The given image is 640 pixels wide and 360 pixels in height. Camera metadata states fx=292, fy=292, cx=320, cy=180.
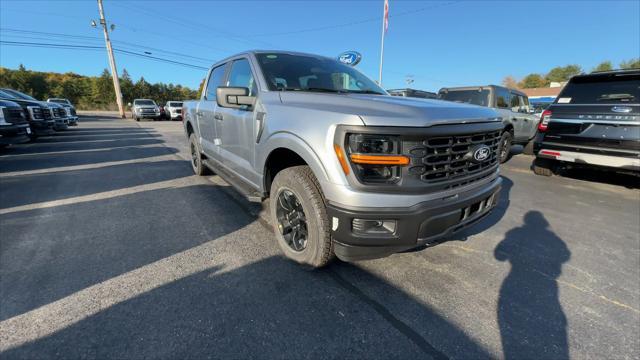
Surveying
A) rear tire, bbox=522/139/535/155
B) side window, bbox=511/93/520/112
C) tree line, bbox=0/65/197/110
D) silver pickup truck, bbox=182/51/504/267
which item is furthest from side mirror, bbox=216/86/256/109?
tree line, bbox=0/65/197/110

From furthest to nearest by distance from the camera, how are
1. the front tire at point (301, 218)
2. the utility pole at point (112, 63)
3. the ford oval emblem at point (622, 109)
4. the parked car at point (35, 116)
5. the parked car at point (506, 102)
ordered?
the utility pole at point (112, 63) < the parked car at point (35, 116) < the parked car at point (506, 102) < the ford oval emblem at point (622, 109) < the front tire at point (301, 218)

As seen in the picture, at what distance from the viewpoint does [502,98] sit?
8.24 meters

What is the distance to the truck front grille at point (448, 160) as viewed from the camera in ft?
6.28

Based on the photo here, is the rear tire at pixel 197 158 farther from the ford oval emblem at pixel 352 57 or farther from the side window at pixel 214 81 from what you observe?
the ford oval emblem at pixel 352 57

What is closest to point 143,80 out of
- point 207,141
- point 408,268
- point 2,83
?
point 2,83

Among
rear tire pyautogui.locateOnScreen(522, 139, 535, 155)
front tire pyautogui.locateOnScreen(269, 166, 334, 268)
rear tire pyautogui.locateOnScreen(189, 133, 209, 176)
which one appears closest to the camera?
front tire pyautogui.locateOnScreen(269, 166, 334, 268)

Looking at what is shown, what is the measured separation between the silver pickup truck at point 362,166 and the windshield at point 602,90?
3.74m

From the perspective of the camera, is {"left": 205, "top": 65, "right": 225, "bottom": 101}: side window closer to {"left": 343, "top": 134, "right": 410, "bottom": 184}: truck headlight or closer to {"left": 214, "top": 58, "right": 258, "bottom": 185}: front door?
{"left": 214, "top": 58, "right": 258, "bottom": 185}: front door

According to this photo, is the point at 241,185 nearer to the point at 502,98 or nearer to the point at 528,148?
the point at 502,98

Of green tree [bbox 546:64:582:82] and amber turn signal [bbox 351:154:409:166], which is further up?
green tree [bbox 546:64:582:82]

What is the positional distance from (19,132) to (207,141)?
19.7 ft

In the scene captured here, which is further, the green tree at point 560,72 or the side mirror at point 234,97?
the green tree at point 560,72

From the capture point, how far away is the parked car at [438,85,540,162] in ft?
25.8

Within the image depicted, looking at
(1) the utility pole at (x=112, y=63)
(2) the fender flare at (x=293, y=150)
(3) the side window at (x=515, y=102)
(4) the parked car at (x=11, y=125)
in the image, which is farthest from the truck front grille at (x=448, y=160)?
(1) the utility pole at (x=112, y=63)
